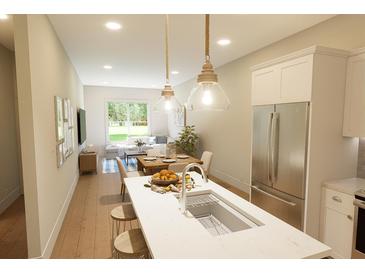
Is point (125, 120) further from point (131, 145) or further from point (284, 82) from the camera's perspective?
point (284, 82)

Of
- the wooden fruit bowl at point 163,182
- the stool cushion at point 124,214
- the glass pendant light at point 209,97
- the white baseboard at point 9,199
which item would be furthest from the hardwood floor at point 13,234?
the glass pendant light at point 209,97

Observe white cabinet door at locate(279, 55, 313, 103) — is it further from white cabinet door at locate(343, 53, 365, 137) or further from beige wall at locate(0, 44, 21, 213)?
beige wall at locate(0, 44, 21, 213)

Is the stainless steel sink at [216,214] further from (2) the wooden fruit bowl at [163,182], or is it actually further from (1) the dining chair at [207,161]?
(1) the dining chair at [207,161]

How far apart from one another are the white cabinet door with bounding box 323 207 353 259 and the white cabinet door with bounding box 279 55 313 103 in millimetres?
1226

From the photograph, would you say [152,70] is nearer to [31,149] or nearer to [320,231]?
[31,149]

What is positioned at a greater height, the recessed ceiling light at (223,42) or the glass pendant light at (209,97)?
the recessed ceiling light at (223,42)

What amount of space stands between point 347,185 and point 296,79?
47.9 inches

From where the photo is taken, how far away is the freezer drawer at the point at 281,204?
7.99 feet

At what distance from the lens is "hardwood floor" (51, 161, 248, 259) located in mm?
2488

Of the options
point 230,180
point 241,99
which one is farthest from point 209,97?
point 230,180

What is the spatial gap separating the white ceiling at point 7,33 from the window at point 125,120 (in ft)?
16.5

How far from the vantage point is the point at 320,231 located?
2436mm

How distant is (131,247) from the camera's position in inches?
66.4

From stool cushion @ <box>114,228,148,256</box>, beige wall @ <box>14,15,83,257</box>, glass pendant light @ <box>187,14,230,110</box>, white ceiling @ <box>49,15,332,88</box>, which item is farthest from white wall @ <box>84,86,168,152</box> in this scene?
glass pendant light @ <box>187,14,230,110</box>
